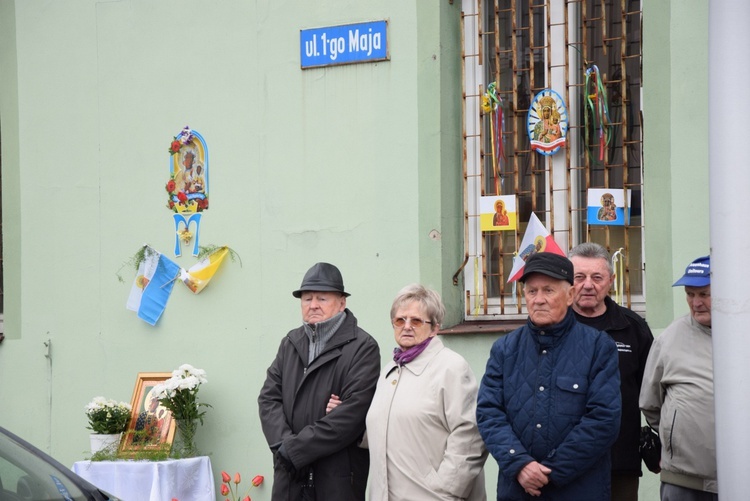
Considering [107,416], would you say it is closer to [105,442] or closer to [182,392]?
[105,442]

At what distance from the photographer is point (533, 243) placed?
705cm

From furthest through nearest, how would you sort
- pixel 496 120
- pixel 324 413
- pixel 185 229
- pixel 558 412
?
pixel 185 229
pixel 496 120
pixel 324 413
pixel 558 412

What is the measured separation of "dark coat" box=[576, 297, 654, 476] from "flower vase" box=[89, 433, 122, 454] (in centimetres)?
379

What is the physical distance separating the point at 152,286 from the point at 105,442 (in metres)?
1.13

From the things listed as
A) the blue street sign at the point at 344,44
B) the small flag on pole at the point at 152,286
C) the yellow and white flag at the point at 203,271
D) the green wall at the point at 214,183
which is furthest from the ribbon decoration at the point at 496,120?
the small flag on pole at the point at 152,286

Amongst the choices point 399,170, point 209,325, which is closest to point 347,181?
point 399,170

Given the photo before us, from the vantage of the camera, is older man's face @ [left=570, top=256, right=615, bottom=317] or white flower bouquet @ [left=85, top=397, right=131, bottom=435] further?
white flower bouquet @ [left=85, top=397, right=131, bottom=435]

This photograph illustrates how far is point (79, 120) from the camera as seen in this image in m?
8.53

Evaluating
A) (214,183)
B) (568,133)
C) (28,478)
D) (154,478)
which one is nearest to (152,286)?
(214,183)

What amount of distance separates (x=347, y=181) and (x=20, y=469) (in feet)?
12.3

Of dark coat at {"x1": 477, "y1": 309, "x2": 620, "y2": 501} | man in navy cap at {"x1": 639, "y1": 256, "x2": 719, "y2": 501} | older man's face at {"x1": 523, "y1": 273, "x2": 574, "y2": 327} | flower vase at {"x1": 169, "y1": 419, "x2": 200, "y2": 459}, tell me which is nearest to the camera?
dark coat at {"x1": 477, "y1": 309, "x2": 620, "y2": 501}

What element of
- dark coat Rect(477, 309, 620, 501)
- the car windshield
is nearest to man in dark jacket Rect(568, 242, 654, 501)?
dark coat Rect(477, 309, 620, 501)

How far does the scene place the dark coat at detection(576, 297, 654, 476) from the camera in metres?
5.22

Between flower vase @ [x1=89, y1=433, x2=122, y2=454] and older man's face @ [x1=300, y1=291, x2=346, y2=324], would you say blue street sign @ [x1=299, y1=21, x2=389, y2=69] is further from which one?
flower vase @ [x1=89, y1=433, x2=122, y2=454]
